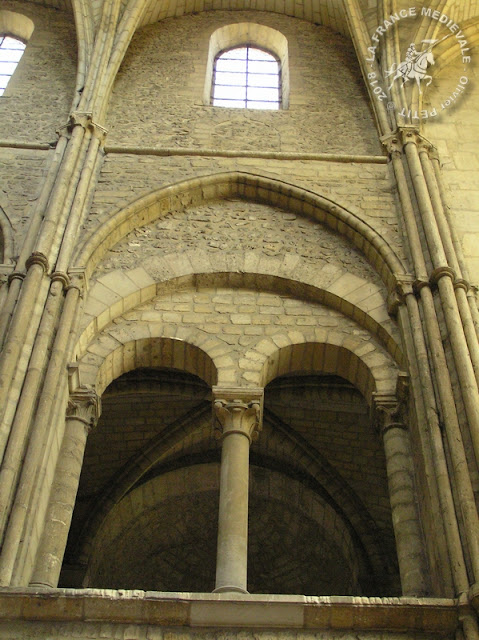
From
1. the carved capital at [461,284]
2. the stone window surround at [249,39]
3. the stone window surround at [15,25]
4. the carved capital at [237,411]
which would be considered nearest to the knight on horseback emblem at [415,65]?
the stone window surround at [249,39]

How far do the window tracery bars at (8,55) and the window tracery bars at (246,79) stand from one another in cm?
298

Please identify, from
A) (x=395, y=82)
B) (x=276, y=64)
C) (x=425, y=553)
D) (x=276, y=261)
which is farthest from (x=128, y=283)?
(x=276, y=64)

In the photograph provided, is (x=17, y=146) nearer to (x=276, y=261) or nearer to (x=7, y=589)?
(x=276, y=261)

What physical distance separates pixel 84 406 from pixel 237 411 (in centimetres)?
138

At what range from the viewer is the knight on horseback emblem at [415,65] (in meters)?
11.1

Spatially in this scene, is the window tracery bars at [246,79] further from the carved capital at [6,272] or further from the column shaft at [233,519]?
the column shaft at [233,519]

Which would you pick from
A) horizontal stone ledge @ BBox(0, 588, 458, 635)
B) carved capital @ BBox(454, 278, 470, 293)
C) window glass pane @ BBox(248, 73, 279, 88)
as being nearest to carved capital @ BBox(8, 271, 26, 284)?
horizontal stone ledge @ BBox(0, 588, 458, 635)

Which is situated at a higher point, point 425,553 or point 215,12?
point 215,12

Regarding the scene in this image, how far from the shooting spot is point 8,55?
1278 cm

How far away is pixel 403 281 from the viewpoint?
8.25m

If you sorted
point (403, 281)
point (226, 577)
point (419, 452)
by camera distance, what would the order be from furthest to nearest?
point (403, 281), point (419, 452), point (226, 577)

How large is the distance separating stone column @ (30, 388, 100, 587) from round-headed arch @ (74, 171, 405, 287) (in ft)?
4.85

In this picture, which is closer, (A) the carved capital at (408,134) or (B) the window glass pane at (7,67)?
(A) the carved capital at (408,134)

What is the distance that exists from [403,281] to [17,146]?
485 centimetres
